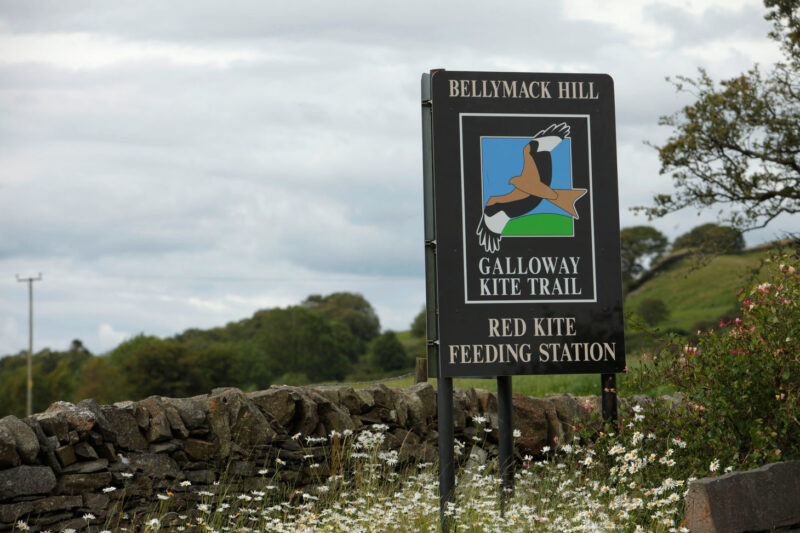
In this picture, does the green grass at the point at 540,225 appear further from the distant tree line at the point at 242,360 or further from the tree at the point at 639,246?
the tree at the point at 639,246

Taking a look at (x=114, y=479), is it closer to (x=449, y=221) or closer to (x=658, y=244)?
(x=449, y=221)

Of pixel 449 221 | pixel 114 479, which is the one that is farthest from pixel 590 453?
pixel 114 479

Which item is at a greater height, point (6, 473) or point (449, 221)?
point (449, 221)

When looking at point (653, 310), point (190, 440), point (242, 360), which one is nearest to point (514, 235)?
point (190, 440)

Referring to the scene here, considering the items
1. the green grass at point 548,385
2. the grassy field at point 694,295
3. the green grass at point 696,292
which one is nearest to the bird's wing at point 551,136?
the green grass at point 548,385

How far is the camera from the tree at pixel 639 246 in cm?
6373

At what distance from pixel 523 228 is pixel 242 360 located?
4594 cm

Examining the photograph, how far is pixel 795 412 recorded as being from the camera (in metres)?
6.05

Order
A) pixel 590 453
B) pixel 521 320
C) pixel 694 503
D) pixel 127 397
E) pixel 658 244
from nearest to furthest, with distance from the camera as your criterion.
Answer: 1. pixel 694 503
2. pixel 521 320
3. pixel 590 453
4. pixel 127 397
5. pixel 658 244

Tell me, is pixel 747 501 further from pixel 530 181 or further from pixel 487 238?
pixel 530 181

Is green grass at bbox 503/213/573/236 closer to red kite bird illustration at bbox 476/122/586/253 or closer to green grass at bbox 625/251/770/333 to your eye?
red kite bird illustration at bbox 476/122/586/253

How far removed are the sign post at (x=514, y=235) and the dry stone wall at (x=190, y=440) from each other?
134 centimetres

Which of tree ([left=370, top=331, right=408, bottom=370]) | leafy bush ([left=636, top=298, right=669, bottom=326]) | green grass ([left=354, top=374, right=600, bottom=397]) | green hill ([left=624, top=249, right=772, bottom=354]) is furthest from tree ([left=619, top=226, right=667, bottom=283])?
green grass ([left=354, top=374, right=600, bottom=397])

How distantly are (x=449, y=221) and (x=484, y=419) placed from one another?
219 cm
